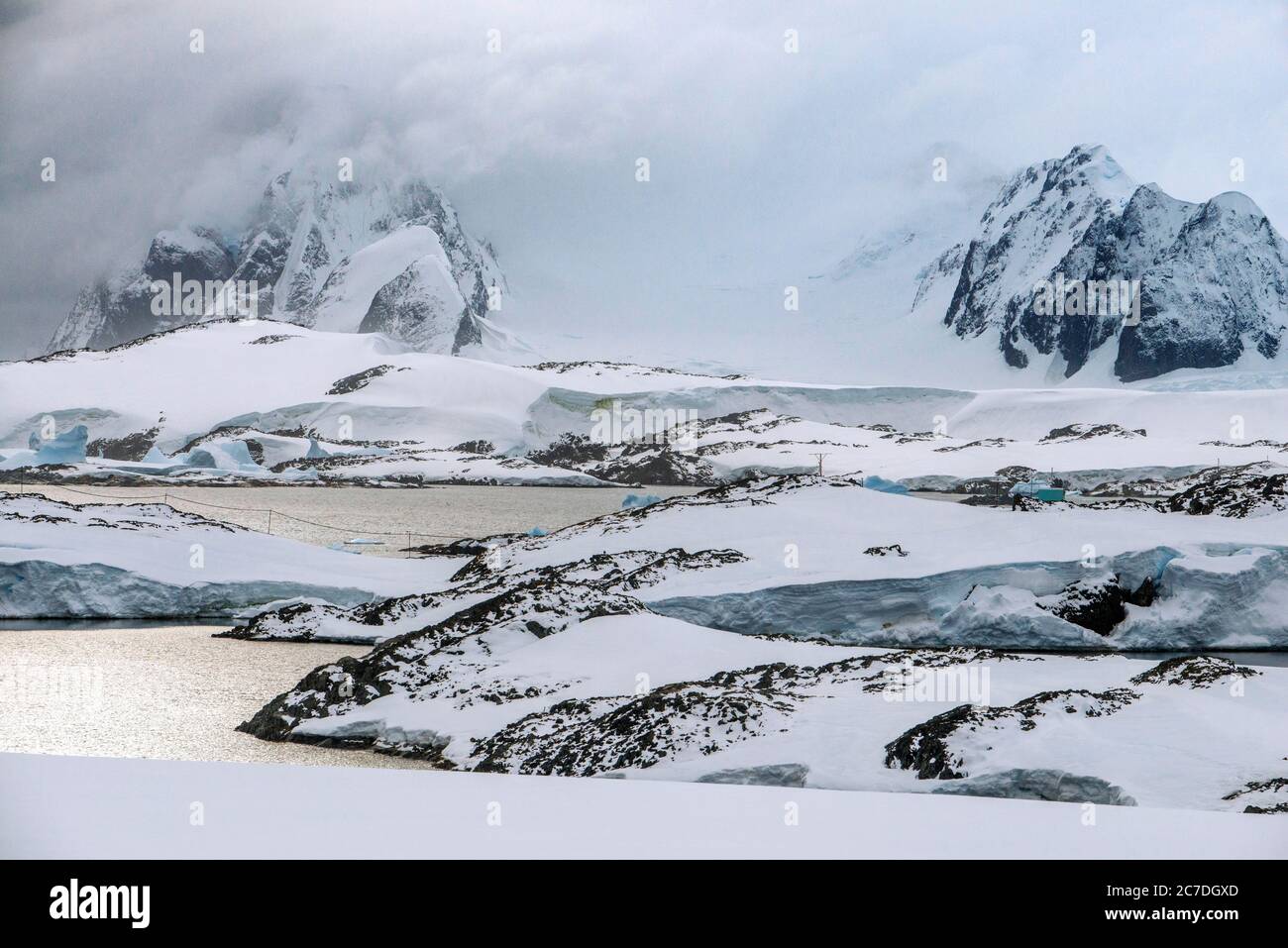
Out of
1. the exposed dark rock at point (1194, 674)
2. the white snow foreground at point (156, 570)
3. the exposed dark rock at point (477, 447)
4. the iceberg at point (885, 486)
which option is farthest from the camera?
the exposed dark rock at point (477, 447)

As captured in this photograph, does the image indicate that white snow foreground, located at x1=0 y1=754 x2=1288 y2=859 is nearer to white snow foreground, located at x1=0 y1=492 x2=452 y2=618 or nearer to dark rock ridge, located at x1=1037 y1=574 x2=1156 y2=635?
dark rock ridge, located at x1=1037 y1=574 x2=1156 y2=635

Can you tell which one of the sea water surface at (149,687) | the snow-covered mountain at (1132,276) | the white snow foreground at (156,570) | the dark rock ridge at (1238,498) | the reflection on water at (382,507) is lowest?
the reflection on water at (382,507)

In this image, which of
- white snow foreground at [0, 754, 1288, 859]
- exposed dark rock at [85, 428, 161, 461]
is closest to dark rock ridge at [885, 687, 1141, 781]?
white snow foreground at [0, 754, 1288, 859]

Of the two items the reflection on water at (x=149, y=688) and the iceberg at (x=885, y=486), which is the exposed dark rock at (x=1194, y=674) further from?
the iceberg at (x=885, y=486)

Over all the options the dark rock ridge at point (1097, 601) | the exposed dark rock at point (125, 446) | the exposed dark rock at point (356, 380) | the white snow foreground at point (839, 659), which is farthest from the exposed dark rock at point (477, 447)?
the dark rock ridge at point (1097, 601)

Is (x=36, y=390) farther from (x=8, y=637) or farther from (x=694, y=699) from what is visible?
(x=694, y=699)
